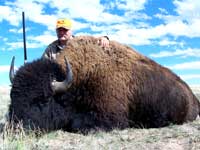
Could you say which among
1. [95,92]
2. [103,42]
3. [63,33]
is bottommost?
[95,92]

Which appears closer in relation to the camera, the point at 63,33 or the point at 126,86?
the point at 126,86

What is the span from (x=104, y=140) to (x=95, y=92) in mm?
1698

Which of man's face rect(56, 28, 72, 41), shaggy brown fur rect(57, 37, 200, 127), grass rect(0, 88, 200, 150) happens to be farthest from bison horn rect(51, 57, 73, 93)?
man's face rect(56, 28, 72, 41)

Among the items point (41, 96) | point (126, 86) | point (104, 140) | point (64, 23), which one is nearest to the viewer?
point (104, 140)

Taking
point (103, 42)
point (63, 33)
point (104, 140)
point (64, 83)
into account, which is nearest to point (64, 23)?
point (63, 33)

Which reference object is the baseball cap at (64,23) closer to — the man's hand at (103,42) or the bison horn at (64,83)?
the man's hand at (103,42)

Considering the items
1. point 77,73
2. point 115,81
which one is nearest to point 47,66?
A: point 77,73

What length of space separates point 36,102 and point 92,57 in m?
1.70

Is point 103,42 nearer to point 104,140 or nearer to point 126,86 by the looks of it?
point 126,86

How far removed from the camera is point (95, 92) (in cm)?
910

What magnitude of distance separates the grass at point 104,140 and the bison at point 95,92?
44 cm

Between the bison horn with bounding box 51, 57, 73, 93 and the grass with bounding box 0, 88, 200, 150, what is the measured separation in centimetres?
79

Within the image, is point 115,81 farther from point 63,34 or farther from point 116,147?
point 116,147

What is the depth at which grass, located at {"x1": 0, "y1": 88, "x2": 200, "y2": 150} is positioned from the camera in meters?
6.69
